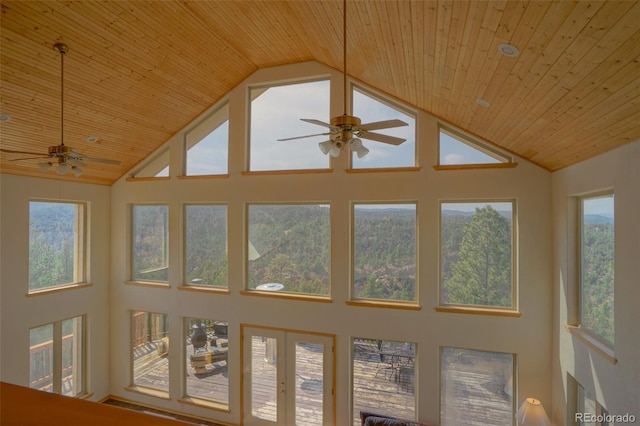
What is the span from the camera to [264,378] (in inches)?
233

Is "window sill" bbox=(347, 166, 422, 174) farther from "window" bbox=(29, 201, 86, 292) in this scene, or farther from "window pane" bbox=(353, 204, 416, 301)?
"window" bbox=(29, 201, 86, 292)

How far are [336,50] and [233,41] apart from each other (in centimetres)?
154

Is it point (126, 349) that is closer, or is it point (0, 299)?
point (0, 299)

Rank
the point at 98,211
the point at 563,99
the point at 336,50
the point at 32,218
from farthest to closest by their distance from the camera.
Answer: the point at 98,211
the point at 32,218
the point at 336,50
the point at 563,99

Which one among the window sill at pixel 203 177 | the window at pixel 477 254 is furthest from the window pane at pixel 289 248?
the window at pixel 477 254

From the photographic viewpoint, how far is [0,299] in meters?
5.23

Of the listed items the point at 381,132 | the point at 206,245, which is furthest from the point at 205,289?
the point at 381,132

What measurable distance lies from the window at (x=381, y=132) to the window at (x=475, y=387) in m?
2.95

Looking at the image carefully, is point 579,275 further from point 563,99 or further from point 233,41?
point 233,41

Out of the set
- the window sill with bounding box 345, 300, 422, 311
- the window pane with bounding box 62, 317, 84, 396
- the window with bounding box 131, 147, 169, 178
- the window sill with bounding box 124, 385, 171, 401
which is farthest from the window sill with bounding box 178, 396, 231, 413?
the window with bounding box 131, 147, 169, 178

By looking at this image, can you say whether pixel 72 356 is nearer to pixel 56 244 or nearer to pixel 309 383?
pixel 56 244

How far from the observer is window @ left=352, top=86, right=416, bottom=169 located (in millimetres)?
5375

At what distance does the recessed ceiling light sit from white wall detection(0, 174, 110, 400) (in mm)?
6799

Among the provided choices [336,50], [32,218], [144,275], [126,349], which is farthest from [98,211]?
[336,50]
